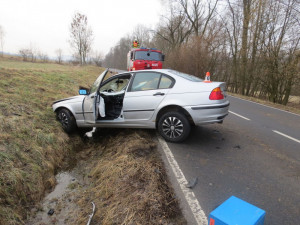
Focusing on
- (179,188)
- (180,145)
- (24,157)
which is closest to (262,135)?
(180,145)

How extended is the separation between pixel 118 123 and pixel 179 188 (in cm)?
247

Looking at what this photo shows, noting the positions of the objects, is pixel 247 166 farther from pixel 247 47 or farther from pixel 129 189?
pixel 247 47

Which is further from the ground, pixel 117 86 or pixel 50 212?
pixel 117 86

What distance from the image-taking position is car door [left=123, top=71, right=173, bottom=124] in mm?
4539

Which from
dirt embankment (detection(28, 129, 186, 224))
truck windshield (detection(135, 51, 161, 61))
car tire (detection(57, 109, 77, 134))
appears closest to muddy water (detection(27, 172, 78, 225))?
dirt embankment (detection(28, 129, 186, 224))

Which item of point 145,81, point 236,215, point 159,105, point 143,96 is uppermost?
point 145,81

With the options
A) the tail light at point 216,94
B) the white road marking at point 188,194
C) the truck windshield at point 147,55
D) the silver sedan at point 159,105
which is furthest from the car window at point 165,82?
the truck windshield at point 147,55

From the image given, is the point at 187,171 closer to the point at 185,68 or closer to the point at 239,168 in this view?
the point at 239,168

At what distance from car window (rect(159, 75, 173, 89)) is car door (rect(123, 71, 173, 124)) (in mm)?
59

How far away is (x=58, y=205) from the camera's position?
9.91 ft

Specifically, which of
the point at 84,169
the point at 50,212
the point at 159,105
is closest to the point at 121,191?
the point at 50,212

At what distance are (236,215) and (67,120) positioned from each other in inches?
185

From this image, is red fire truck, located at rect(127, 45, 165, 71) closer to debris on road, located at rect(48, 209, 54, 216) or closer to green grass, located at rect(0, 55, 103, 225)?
green grass, located at rect(0, 55, 103, 225)

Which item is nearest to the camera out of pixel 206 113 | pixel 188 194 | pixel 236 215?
pixel 236 215
